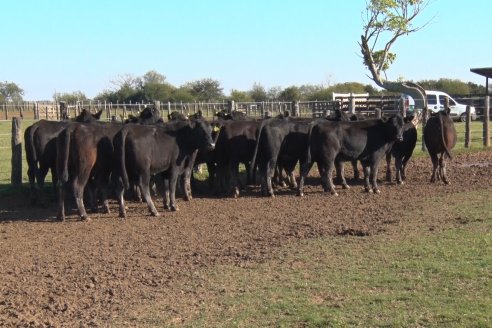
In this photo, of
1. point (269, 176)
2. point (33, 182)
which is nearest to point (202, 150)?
point (269, 176)

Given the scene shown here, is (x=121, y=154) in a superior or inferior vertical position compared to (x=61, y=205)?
superior

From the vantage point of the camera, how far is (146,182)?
11.8 metres

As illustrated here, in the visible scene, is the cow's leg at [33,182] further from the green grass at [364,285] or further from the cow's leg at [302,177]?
the green grass at [364,285]

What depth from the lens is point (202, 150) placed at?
517 inches

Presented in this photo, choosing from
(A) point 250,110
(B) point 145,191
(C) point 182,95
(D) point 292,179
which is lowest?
(D) point 292,179

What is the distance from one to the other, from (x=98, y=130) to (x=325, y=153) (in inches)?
193

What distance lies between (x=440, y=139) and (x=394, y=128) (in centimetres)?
159

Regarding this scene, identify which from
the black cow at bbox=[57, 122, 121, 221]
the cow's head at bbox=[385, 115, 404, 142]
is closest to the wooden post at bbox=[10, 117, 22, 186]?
the black cow at bbox=[57, 122, 121, 221]

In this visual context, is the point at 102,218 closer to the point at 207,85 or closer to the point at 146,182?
the point at 146,182

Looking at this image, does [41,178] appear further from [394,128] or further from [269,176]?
[394,128]

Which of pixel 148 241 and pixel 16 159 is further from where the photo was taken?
pixel 16 159

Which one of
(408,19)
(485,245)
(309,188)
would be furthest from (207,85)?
(485,245)

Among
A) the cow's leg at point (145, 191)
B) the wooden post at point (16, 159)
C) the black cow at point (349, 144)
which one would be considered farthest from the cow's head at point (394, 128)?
the wooden post at point (16, 159)

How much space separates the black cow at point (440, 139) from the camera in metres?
15.6
